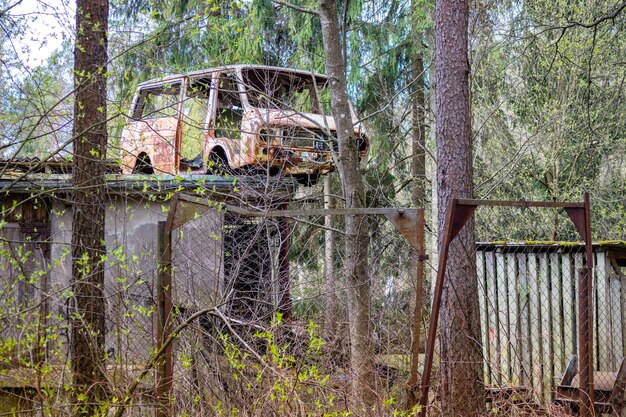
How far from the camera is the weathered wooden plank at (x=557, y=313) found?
9.23 metres

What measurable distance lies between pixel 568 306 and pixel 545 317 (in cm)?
34

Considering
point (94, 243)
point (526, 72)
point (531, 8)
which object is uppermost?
point (531, 8)

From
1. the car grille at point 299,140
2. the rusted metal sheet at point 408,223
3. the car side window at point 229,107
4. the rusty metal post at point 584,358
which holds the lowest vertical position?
the rusty metal post at point 584,358

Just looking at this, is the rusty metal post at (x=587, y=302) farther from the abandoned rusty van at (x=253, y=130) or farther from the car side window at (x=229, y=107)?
the car side window at (x=229, y=107)

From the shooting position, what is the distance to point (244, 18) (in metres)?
15.6

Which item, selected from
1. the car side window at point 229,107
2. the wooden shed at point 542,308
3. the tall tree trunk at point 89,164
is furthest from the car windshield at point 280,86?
the wooden shed at point 542,308

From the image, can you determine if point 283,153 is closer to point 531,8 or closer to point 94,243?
point 94,243

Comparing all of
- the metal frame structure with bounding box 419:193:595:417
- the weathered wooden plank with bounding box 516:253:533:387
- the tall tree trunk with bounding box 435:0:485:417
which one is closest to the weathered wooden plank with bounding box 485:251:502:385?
the weathered wooden plank with bounding box 516:253:533:387

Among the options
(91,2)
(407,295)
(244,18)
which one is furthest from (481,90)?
(91,2)

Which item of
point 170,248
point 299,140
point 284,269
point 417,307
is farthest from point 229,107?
point 417,307

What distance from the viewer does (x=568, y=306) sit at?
923cm

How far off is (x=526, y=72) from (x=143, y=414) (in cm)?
1172

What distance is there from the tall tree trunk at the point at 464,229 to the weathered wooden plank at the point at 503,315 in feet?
7.59

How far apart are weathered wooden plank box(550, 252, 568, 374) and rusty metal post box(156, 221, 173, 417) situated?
5.25m
